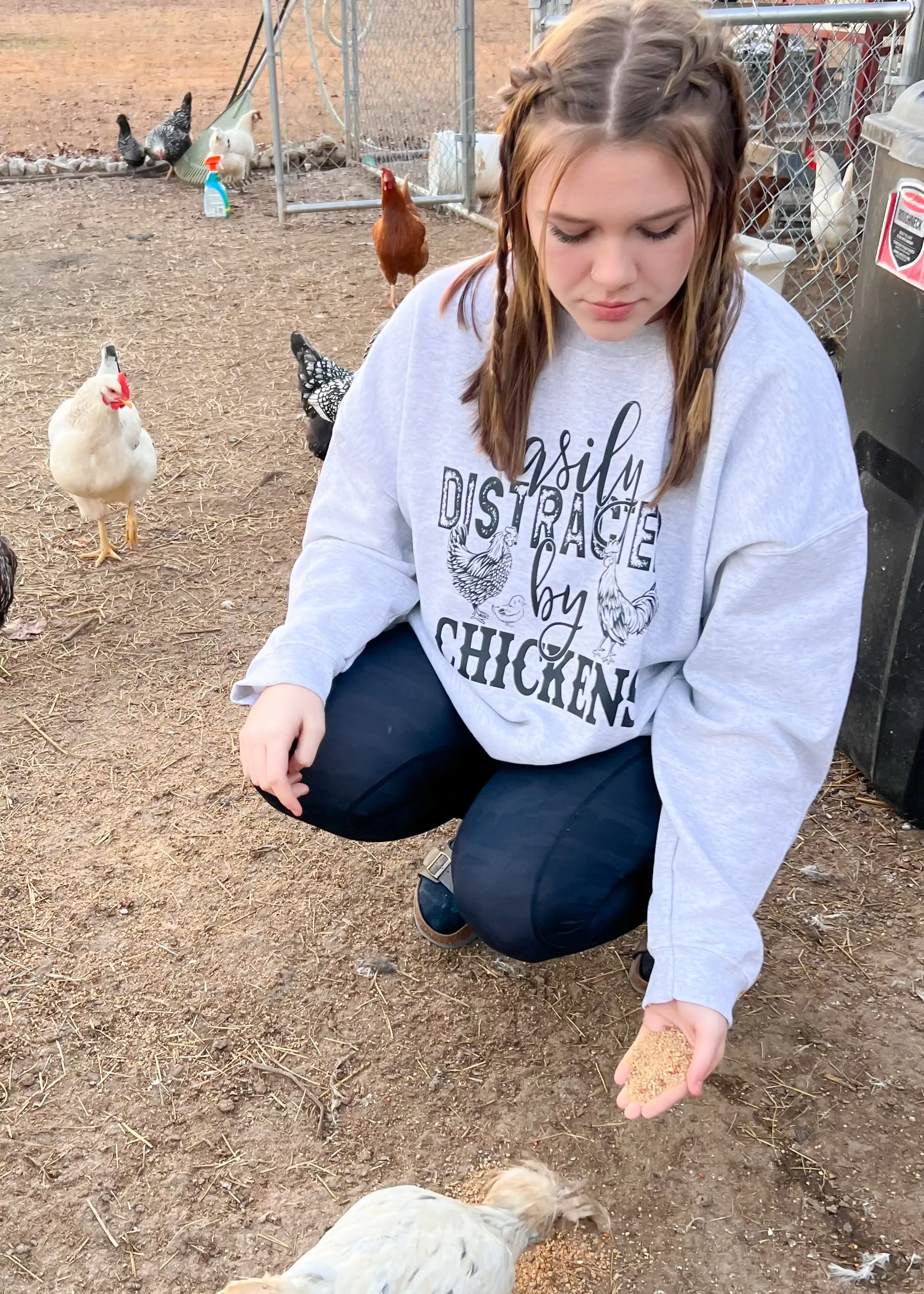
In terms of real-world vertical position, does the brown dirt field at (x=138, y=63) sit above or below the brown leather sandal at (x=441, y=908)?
above

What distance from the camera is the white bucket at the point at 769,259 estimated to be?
3.96 meters

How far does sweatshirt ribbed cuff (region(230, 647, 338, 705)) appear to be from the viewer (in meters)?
1.48

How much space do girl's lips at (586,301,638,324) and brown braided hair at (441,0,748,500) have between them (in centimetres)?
8

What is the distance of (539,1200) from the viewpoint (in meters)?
1.40

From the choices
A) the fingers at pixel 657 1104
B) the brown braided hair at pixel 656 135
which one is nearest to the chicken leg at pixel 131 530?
the brown braided hair at pixel 656 135

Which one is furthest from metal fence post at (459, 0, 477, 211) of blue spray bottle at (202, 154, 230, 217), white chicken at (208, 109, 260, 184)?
white chicken at (208, 109, 260, 184)

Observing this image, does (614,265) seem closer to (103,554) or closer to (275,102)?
(103,554)

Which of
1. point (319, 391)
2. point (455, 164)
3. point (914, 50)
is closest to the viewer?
point (914, 50)

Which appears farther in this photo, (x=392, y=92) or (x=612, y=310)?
(x=392, y=92)

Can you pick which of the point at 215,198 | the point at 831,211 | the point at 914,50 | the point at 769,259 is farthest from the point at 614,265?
the point at 215,198

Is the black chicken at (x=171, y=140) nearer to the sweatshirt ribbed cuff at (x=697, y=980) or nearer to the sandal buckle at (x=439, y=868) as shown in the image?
the sandal buckle at (x=439, y=868)

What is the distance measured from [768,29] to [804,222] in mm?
1051

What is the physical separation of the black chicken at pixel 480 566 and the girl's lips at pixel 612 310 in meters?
0.35

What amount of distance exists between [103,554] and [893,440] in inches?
91.6
